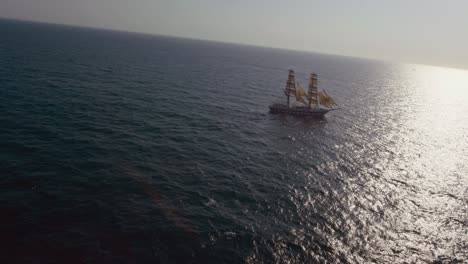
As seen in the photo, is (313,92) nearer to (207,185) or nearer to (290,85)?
(290,85)

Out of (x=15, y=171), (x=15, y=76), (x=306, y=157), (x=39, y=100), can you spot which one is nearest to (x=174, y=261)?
(x=15, y=171)

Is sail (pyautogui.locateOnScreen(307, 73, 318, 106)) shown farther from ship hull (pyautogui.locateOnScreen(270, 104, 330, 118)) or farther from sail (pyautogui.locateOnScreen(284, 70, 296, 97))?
ship hull (pyautogui.locateOnScreen(270, 104, 330, 118))

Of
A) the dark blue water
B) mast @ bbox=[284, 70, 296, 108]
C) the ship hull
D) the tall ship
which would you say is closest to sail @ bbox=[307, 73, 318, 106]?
the tall ship

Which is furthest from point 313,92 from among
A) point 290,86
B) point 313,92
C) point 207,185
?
point 207,185

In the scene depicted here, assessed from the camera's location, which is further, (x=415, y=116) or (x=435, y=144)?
(x=415, y=116)

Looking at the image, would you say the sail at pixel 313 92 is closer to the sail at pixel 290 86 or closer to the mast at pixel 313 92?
the mast at pixel 313 92

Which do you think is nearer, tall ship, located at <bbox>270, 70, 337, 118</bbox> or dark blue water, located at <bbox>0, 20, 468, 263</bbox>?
dark blue water, located at <bbox>0, 20, 468, 263</bbox>

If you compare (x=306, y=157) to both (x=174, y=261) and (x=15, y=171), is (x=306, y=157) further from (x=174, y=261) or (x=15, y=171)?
(x=15, y=171)

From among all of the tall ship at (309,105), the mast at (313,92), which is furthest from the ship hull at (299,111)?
the mast at (313,92)
